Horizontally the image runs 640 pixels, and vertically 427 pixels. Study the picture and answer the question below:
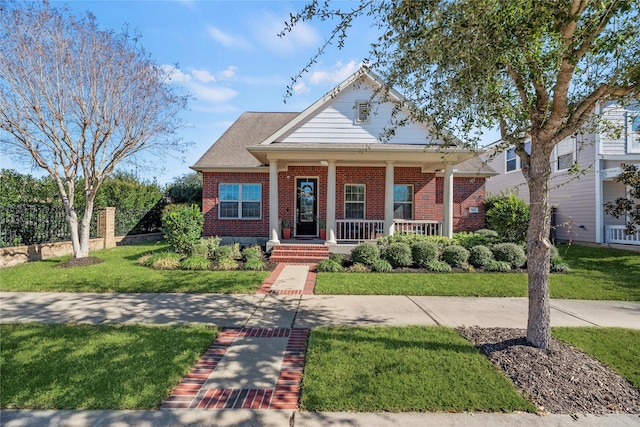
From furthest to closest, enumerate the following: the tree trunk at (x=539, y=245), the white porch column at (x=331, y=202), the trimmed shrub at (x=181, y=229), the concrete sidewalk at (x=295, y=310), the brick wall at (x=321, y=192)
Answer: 1. the brick wall at (x=321, y=192)
2. the white porch column at (x=331, y=202)
3. the trimmed shrub at (x=181, y=229)
4. the concrete sidewalk at (x=295, y=310)
5. the tree trunk at (x=539, y=245)

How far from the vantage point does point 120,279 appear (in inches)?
305

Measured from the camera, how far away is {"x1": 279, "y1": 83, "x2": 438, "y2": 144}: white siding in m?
11.1

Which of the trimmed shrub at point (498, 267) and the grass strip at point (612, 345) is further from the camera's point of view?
the trimmed shrub at point (498, 267)

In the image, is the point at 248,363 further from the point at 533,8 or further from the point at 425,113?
the point at 533,8

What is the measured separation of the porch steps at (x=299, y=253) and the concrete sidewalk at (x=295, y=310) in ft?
12.2

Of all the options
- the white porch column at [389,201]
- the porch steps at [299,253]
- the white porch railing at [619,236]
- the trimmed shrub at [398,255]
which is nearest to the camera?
the trimmed shrub at [398,255]

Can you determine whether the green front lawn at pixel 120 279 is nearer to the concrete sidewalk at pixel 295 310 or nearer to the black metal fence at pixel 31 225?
the concrete sidewalk at pixel 295 310

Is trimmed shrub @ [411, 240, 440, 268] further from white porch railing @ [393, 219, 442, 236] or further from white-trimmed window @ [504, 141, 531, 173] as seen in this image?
white-trimmed window @ [504, 141, 531, 173]

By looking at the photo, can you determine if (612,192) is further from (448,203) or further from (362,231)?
(362,231)

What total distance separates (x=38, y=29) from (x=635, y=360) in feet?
A: 49.3

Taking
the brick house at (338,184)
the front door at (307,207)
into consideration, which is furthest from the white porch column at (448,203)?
the front door at (307,207)

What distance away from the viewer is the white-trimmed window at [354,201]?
13547 millimetres

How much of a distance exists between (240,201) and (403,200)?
7370mm

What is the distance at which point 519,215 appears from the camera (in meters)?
10.4
